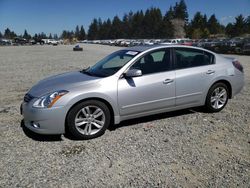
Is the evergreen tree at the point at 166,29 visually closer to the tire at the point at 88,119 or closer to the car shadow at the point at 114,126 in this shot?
the car shadow at the point at 114,126

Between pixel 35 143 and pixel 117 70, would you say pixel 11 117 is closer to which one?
pixel 35 143

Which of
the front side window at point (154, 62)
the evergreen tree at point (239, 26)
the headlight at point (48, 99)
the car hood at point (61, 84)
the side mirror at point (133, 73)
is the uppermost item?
the evergreen tree at point (239, 26)

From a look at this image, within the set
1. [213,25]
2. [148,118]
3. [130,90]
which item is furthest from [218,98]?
[213,25]

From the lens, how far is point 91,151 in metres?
3.86

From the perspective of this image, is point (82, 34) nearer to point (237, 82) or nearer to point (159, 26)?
point (159, 26)

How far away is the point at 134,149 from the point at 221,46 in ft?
93.5

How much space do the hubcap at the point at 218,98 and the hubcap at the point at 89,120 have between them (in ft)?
8.60

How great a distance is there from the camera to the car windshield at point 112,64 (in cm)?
464

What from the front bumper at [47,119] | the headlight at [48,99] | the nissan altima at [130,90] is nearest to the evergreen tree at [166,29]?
the nissan altima at [130,90]

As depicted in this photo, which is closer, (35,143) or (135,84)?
(35,143)

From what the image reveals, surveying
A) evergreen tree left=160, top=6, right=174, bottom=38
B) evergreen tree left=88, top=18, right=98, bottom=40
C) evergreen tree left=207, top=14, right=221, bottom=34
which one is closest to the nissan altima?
evergreen tree left=160, top=6, right=174, bottom=38

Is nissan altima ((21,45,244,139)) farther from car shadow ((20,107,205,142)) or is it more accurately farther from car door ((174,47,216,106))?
car shadow ((20,107,205,142))

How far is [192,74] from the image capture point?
4996 millimetres

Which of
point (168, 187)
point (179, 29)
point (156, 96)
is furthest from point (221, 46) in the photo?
point (179, 29)
